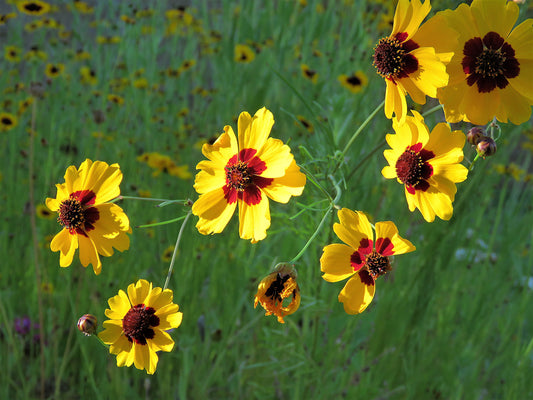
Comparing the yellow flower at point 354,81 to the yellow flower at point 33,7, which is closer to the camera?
the yellow flower at point 354,81

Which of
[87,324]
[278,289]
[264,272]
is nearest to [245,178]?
[278,289]

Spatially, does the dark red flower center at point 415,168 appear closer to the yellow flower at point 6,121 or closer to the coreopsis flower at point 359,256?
Answer: the coreopsis flower at point 359,256

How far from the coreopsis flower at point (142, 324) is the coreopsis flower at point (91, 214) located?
53mm

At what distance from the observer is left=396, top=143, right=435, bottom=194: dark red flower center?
54 cm

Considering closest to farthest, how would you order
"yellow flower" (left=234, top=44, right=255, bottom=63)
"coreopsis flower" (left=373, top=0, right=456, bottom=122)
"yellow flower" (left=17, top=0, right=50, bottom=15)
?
"coreopsis flower" (left=373, top=0, right=456, bottom=122)
"yellow flower" (left=234, top=44, right=255, bottom=63)
"yellow flower" (left=17, top=0, right=50, bottom=15)

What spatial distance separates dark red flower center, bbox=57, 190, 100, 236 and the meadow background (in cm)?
14

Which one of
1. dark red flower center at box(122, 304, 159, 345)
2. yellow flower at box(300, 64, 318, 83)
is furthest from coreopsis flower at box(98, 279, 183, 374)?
yellow flower at box(300, 64, 318, 83)

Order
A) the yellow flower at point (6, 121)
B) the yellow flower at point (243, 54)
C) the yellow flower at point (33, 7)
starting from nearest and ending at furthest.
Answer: the yellow flower at point (6, 121)
the yellow flower at point (243, 54)
the yellow flower at point (33, 7)

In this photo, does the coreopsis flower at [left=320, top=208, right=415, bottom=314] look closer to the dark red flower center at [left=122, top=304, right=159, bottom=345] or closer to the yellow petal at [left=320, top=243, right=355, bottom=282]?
the yellow petal at [left=320, top=243, right=355, bottom=282]

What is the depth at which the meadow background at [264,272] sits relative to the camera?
1.03 meters

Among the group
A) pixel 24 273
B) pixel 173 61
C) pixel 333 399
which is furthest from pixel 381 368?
pixel 173 61

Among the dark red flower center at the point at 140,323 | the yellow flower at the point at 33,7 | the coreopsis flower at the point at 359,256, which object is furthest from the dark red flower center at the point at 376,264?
the yellow flower at the point at 33,7

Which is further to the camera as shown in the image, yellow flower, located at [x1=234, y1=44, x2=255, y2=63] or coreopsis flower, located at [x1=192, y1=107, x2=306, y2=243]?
yellow flower, located at [x1=234, y1=44, x2=255, y2=63]

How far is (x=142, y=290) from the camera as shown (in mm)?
561
